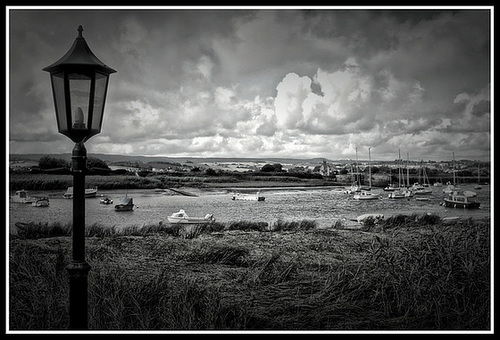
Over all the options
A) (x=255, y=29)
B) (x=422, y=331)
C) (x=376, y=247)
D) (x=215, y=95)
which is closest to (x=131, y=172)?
(x=215, y=95)

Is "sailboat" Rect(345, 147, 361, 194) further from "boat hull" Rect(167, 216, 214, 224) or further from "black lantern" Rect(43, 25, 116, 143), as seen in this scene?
"black lantern" Rect(43, 25, 116, 143)

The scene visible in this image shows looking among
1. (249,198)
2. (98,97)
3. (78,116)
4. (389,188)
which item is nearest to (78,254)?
(78,116)

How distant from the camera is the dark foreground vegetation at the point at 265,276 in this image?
419cm

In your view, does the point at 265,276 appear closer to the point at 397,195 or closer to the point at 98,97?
the point at 397,195

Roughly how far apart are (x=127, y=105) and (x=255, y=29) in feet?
4.82

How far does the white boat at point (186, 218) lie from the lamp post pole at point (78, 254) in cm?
223

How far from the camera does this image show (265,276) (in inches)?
183

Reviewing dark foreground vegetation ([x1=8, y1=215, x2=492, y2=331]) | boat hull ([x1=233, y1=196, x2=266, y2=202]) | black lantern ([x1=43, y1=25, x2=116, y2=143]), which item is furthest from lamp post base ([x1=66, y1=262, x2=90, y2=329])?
boat hull ([x1=233, y1=196, x2=266, y2=202])

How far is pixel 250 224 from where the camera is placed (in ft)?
16.3

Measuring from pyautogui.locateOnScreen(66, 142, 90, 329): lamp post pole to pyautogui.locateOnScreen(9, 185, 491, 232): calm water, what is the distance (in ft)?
7.36

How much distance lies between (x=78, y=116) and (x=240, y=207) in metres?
2.63

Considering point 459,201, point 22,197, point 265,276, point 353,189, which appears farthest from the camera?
point 353,189

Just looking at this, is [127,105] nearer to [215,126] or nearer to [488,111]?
[215,126]

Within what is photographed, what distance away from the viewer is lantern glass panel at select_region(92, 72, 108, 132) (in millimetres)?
2697
